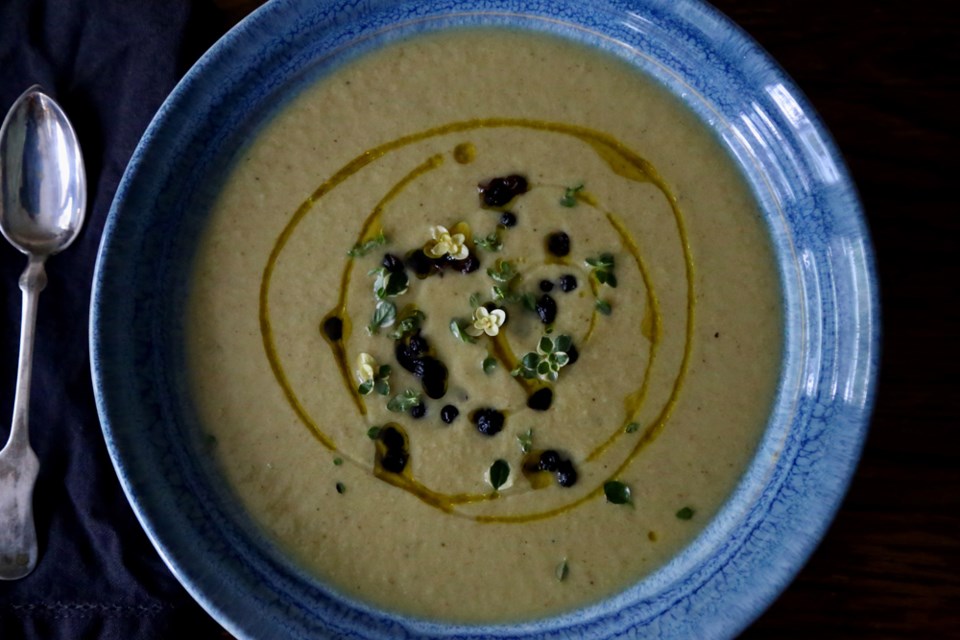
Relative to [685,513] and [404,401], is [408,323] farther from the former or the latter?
[685,513]

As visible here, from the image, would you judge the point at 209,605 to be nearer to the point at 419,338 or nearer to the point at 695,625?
the point at 419,338

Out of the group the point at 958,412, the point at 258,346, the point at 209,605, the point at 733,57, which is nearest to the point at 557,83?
the point at 733,57

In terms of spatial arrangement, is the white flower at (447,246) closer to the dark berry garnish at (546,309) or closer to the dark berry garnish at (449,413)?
the dark berry garnish at (546,309)

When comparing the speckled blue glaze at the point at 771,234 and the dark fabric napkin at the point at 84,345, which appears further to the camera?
the dark fabric napkin at the point at 84,345

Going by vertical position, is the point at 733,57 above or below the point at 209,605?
above

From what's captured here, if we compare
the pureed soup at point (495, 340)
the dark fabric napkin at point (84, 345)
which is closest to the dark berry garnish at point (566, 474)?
the pureed soup at point (495, 340)

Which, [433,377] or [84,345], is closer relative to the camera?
[433,377]

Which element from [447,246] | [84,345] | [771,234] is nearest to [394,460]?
[447,246]
